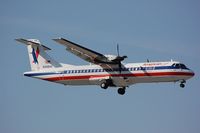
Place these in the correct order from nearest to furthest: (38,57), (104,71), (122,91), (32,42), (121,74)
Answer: (121,74) → (104,71) → (122,91) → (32,42) → (38,57)

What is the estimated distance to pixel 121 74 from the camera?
37406 millimetres

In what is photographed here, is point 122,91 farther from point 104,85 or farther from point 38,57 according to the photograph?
point 38,57

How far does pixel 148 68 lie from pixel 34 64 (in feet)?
38.6

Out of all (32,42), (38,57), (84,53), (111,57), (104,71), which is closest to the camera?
(111,57)

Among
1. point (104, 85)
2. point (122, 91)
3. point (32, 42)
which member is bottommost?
point (122, 91)

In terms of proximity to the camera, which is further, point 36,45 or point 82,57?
point 36,45

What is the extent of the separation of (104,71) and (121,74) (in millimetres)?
1744

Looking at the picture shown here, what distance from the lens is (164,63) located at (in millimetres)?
36844

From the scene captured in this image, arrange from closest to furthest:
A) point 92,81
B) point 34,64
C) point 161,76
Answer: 1. point 161,76
2. point 92,81
3. point 34,64

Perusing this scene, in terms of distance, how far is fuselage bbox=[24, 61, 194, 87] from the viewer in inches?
1423

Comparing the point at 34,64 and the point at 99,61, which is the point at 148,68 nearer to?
the point at 99,61

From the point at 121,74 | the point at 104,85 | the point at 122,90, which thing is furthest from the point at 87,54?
the point at 122,90

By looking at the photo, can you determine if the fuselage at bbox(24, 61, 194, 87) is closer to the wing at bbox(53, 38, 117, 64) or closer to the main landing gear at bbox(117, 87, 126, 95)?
the wing at bbox(53, 38, 117, 64)

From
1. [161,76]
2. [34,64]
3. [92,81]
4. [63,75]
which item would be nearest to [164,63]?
[161,76]
